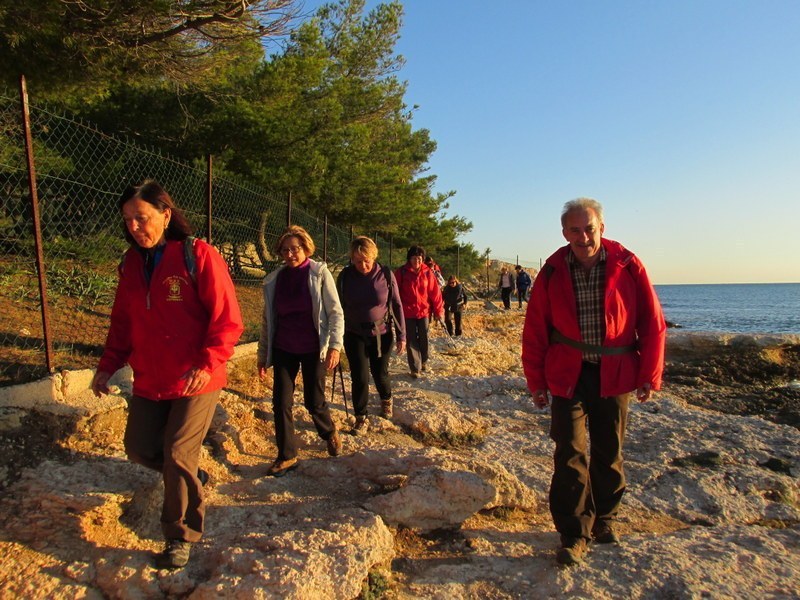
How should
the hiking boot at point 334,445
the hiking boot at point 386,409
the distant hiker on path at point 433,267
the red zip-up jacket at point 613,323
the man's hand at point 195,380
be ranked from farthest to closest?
1. the distant hiker on path at point 433,267
2. the hiking boot at point 386,409
3. the hiking boot at point 334,445
4. the red zip-up jacket at point 613,323
5. the man's hand at point 195,380

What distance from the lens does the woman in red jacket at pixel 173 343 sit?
2.62 m

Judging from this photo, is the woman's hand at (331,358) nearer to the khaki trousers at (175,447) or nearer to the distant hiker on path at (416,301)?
the khaki trousers at (175,447)

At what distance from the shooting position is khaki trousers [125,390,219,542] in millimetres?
2629

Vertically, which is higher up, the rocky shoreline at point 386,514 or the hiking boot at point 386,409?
the hiking boot at point 386,409

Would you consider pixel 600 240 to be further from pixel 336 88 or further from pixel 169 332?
pixel 336 88

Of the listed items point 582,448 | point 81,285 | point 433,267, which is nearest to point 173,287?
point 582,448

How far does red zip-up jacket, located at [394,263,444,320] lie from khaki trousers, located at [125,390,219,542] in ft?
15.2

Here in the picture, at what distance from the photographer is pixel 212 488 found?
354 centimetres

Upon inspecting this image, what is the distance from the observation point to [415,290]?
23.9 ft

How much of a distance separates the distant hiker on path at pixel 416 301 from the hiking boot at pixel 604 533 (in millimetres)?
4106

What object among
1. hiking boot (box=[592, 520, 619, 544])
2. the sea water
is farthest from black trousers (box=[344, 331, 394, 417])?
the sea water

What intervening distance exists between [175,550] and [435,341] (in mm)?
7535

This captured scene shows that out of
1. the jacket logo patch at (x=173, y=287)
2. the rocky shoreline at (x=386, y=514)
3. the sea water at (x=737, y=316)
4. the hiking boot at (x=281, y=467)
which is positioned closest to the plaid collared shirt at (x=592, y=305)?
the rocky shoreline at (x=386, y=514)

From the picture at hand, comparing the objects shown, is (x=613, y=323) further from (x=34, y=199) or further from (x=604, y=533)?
(x=34, y=199)
